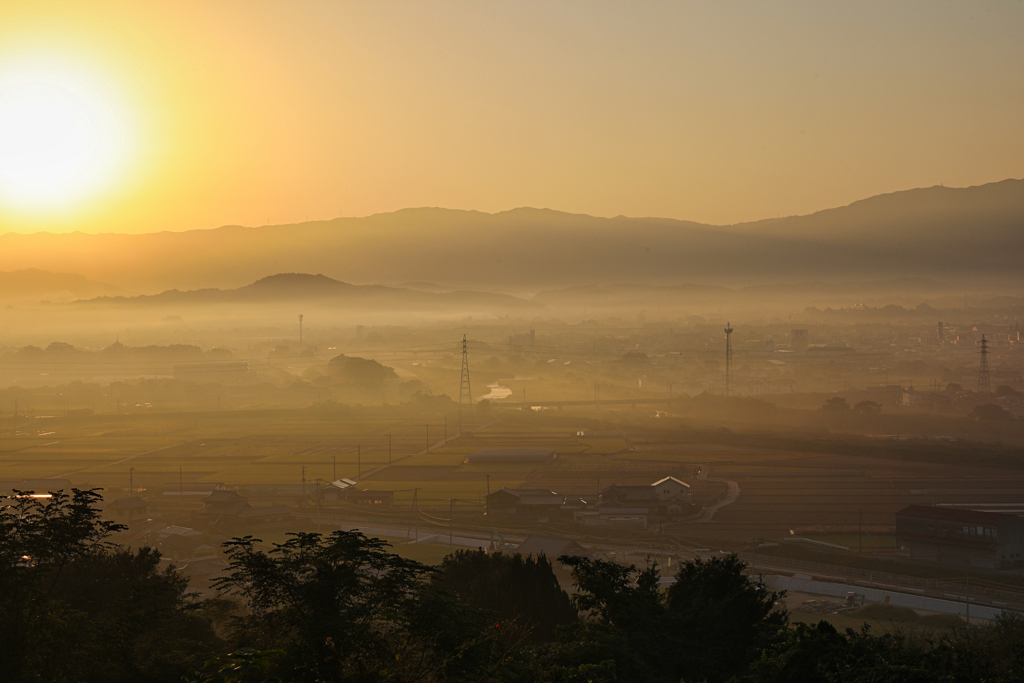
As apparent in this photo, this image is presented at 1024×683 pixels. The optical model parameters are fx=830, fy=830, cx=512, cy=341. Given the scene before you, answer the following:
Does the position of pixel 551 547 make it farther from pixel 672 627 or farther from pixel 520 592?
pixel 672 627

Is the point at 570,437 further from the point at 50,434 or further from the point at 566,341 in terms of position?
the point at 566,341

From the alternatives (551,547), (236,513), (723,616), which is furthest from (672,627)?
(236,513)

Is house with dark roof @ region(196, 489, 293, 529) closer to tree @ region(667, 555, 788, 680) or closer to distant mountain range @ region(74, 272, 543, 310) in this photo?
tree @ region(667, 555, 788, 680)

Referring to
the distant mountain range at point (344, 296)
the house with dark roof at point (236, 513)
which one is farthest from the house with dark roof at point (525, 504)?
the distant mountain range at point (344, 296)

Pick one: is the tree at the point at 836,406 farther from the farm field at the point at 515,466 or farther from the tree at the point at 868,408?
the farm field at the point at 515,466

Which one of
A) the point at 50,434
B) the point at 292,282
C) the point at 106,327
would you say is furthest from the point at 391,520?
the point at 292,282

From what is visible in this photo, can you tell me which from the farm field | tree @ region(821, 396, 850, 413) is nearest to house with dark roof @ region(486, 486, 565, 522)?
the farm field
